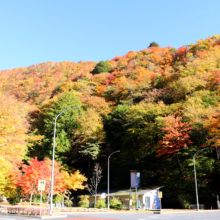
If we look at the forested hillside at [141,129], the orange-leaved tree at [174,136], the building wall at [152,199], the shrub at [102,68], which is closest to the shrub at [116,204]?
the building wall at [152,199]

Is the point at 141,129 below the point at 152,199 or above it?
above

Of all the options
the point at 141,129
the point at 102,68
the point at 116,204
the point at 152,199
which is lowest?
the point at 116,204

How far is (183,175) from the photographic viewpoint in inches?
1331

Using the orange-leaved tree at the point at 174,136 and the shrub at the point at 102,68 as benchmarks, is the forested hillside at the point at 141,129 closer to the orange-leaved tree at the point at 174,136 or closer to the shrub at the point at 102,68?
the orange-leaved tree at the point at 174,136

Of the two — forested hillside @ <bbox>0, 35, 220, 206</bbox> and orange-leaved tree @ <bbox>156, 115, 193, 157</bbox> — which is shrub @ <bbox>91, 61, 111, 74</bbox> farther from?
orange-leaved tree @ <bbox>156, 115, 193, 157</bbox>

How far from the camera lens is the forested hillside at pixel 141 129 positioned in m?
31.6

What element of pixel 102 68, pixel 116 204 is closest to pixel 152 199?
pixel 116 204

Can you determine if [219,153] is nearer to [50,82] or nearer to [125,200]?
[125,200]

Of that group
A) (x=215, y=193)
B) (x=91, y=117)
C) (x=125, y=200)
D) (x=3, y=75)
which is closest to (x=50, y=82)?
(x=3, y=75)

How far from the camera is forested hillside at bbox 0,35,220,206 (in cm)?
3159

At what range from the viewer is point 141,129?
40.5m

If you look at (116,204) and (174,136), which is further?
(174,136)

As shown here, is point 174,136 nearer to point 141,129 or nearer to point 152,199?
point 141,129

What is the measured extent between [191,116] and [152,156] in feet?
34.3
